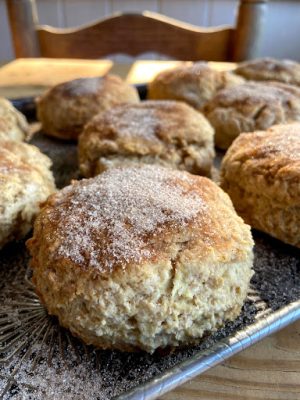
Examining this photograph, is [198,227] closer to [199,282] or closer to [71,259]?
[199,282]

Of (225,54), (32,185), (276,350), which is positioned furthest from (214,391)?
(225,54)

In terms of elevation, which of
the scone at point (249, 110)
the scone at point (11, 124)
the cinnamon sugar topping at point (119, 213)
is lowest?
the scone at point (11, 124)

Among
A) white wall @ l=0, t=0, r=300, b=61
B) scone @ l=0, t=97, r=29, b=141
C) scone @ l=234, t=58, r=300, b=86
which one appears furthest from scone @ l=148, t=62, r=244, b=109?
white wall @ l=0, t=0, r=300, b=61

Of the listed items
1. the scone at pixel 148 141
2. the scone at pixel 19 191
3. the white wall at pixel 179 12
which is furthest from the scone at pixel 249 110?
the white wall at pixel 179 12

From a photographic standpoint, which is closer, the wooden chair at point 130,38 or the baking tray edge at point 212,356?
the baking tray edge at point 212,356

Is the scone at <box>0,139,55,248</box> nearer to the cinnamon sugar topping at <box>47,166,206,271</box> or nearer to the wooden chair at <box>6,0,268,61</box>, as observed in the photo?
the cinnamon sugar topping at <box>47,166,206,271</box>

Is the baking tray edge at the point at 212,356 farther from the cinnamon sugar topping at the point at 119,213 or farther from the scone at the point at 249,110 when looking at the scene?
the scone at the point at 249,110

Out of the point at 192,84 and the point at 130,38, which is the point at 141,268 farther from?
the point at 130,38
